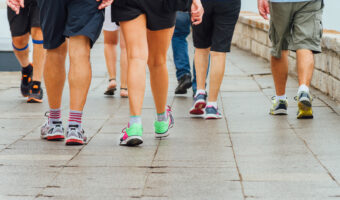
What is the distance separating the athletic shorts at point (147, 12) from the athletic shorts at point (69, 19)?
0.12 m

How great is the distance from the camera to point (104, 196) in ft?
11.3

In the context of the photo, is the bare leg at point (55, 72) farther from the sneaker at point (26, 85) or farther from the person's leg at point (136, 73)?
the sneaker at point (26, 85)

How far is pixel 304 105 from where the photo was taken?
593cm

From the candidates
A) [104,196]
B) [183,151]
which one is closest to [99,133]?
[183,151]

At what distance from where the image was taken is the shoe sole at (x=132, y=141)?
475cm

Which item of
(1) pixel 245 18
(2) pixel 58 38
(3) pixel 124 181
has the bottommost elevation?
(1) pixel 245 18

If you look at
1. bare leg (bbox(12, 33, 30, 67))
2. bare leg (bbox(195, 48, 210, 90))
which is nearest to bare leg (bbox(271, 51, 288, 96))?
bare leg (bbox(195, 48, 210, 90))

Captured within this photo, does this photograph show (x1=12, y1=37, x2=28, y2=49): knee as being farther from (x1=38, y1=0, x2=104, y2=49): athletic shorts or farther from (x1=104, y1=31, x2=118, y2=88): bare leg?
(x1=38, y1=0, x2=104, y2=49): athletic shorts

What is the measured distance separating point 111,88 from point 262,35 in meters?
5.10

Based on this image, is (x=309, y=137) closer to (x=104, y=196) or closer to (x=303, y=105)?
(x=303, y=105)

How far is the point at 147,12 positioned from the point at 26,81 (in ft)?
10.3

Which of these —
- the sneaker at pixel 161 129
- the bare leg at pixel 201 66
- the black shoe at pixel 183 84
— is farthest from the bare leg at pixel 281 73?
the sneaker at pixel 161 129

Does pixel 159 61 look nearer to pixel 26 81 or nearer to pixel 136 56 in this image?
pixel 136 56

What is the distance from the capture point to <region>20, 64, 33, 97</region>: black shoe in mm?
7457
